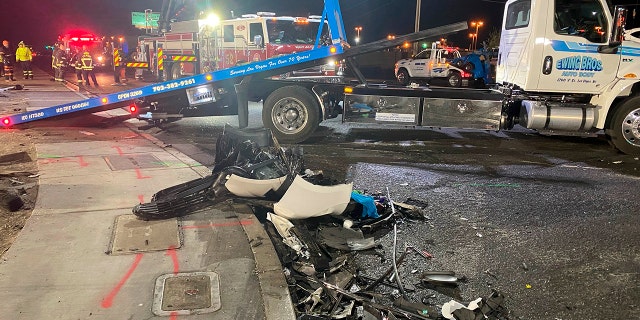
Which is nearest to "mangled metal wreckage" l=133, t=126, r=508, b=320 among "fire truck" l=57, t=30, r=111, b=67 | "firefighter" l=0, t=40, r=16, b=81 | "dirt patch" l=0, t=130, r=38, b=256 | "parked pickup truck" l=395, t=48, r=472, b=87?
"dirt patch" l=0, t=130, r=38, b=256

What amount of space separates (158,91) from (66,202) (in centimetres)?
431

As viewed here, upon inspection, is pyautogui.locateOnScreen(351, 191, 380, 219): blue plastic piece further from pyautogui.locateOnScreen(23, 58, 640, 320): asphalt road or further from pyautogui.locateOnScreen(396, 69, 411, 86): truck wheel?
pyautogui.locateOnScreen(396, 69, 411, 86): truck wheel

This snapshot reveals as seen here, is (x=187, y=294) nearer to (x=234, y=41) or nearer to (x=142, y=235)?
(x=142, y=235)

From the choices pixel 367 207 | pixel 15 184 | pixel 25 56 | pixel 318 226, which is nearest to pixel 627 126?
pixel 367 207

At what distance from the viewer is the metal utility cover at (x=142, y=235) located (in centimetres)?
417

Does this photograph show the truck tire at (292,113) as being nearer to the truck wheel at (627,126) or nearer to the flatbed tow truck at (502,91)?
the flatbed tow truck at (502,91)

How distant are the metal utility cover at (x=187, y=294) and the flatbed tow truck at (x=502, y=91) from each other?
18.9 ft

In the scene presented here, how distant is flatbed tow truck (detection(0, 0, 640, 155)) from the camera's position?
8.12 m

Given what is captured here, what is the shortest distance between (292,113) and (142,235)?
5228mm

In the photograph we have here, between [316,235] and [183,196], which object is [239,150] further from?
[316,235]

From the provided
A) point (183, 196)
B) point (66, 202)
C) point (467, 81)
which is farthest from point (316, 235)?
point (467, 81)

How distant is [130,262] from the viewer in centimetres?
390

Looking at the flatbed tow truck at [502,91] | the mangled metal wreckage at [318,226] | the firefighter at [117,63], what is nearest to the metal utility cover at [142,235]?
the mangled metal wreckage at [318,226]

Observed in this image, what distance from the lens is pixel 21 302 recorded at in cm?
328
